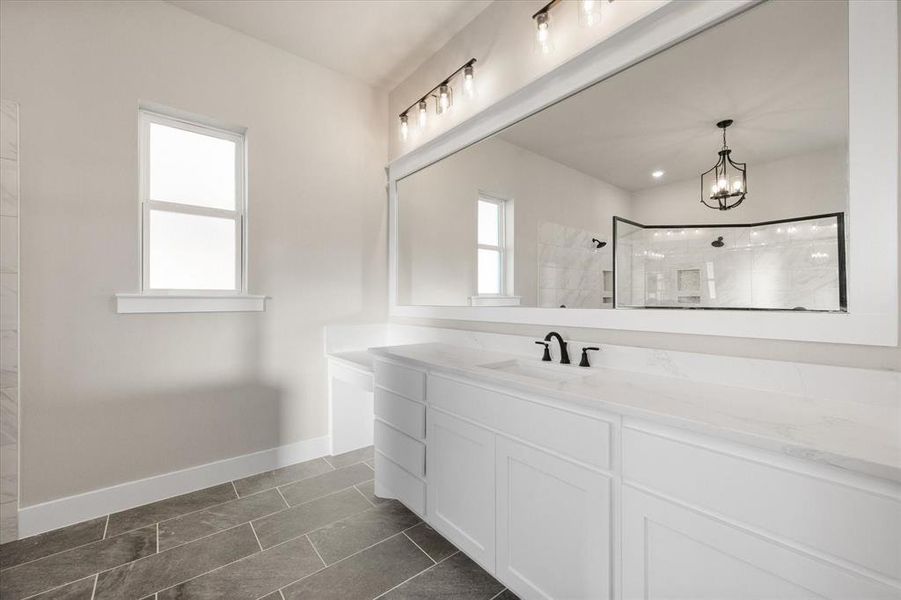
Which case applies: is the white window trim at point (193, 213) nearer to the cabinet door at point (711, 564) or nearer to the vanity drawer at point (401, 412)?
the vanity drawer at point (401, 412)

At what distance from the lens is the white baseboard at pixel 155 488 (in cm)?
197

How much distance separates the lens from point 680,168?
1462 millimetres

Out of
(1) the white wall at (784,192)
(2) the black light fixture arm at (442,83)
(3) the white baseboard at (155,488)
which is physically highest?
(2) the black light fixture arm at (442,83)

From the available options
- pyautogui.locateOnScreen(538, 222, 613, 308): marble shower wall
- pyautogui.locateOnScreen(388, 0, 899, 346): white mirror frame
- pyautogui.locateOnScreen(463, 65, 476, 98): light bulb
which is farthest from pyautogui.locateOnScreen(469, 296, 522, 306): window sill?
pyautogui.locateOnScreen(463, 65, 476, 98): light bulb

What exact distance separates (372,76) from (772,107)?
2641mm

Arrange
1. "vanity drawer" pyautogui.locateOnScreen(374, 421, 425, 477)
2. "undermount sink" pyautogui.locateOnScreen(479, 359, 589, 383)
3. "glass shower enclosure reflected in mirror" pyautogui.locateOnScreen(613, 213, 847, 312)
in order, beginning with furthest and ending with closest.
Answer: "vanity drawer" pyautogui.locateOnScreen(374, 421, 425, 477) < "undermount sink" pyautogui.locateOnScreen(479, 359, 589, 383) < "glass shower enclosure reflected in mirror" pyautogui.locateOnScreen(613, 213, 847, 312)

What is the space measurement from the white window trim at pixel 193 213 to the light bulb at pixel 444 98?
1336 millimetres

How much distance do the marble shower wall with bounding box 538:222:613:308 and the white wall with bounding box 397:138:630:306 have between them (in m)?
0.04

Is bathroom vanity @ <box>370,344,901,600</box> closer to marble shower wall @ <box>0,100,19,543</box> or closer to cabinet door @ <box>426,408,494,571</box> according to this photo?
cabinet door @ <box>426,408,494,571</box>

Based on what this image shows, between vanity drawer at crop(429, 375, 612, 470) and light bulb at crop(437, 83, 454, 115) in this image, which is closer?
vanity drawer at crop(429, 375, 612, 470)

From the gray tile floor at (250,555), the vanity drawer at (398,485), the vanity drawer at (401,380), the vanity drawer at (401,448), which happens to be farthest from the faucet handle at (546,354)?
the gray tile floor at (250,555)

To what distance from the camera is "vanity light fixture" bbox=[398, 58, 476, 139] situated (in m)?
2.32

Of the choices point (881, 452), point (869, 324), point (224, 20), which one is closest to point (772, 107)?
point (869, 324)

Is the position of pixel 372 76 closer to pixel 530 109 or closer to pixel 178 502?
pixel 530 109
